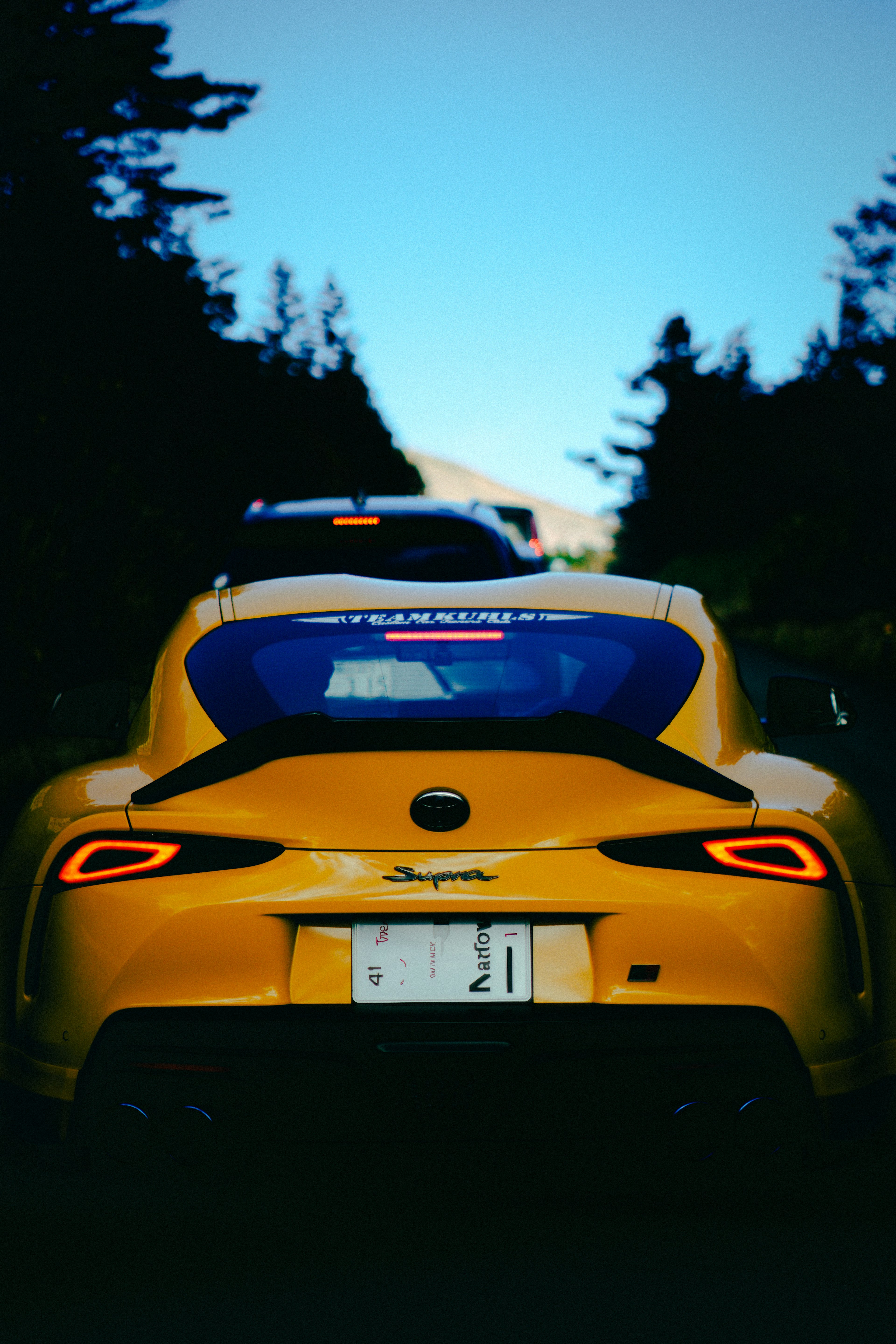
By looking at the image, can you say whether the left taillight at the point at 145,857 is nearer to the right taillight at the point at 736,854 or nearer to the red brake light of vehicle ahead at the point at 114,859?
the red brake light of vehicle ahead at the point at 114,859

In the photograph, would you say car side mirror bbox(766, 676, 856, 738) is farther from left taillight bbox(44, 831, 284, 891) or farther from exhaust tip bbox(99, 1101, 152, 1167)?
exhaust tip bbox(99, 1101, 152, 1167)

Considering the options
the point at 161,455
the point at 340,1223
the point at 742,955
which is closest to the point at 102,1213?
the point at 340,1223

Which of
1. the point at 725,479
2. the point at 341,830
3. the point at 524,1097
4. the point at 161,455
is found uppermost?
the point at 725,479

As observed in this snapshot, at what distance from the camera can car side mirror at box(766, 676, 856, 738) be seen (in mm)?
4160

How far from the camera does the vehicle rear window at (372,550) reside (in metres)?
7.49

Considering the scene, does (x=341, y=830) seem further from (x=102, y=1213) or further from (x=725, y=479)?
(x=725, y=479)

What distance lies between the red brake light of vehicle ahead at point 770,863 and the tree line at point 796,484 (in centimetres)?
1781

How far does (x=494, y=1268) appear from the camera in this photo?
2.96m

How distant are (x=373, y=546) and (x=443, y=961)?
15.8 ft

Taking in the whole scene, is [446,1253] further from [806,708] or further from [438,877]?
[806,708]

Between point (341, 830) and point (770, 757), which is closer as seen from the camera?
point (341, 830)

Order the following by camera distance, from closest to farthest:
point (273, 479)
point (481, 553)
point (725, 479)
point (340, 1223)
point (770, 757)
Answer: point (340, 1223), point (770, 757), point (481, 553), point (273, 479), point (725, 479)

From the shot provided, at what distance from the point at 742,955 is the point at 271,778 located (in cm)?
106

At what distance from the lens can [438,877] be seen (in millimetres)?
2930
